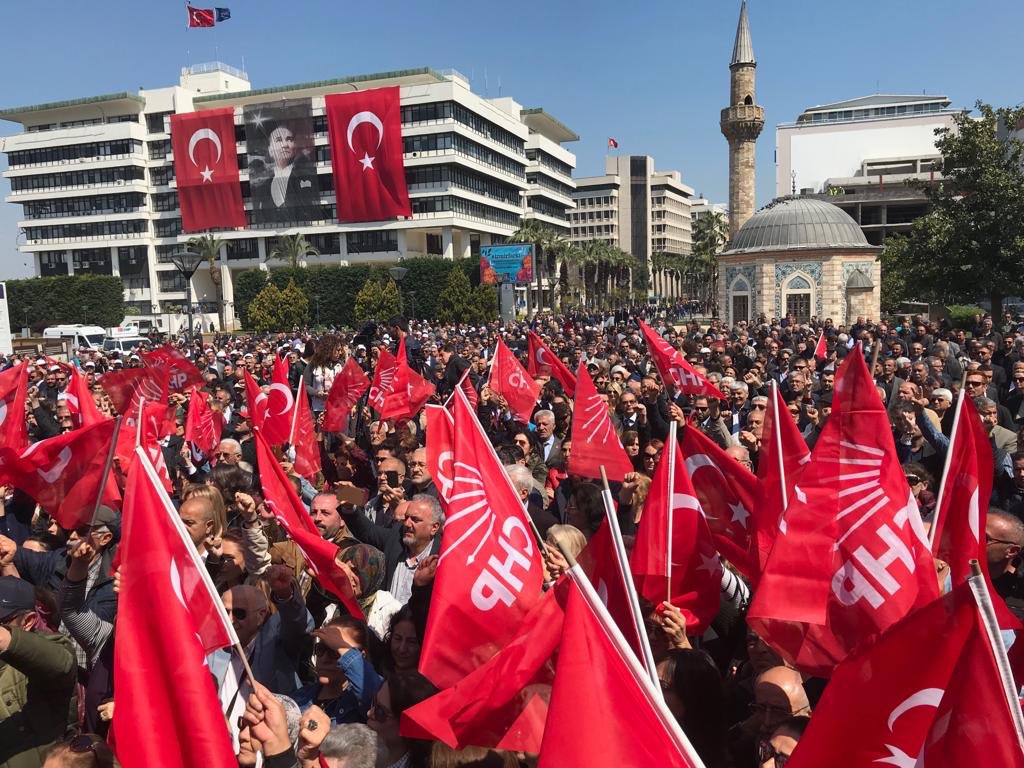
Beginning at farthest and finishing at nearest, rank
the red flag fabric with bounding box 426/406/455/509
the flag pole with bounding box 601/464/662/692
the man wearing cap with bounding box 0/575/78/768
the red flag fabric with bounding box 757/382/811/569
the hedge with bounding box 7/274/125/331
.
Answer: the hedge with bounding box 7/274/125/331, the red flag fabric with bounding box 426/406/455/509, the red flag fabric with bounding box 757/382/811/569, the man wearing cap with bounding box 0/575/78/768, the flag pole with bounding box 601/464/662/692

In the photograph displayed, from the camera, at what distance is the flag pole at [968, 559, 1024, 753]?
2012 mm

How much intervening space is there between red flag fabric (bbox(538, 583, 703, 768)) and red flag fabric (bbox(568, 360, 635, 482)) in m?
4.10

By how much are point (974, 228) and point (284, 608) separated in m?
24.0

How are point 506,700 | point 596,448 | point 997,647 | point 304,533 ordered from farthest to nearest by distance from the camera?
point 596,448 → point 304,533 → point 506,700 → point 997,647

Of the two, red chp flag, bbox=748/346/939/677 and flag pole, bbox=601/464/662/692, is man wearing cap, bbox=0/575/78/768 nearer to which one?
flag pole, bbox=601/464/662/692

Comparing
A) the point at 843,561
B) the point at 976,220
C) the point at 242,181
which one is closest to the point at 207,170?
the point at 242,181

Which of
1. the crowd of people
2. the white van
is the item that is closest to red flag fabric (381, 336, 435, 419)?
the crowd of people

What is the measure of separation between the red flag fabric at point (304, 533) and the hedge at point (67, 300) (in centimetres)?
7278

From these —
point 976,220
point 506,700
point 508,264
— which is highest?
point 508,264

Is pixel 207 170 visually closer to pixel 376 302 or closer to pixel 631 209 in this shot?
pixel 376 302

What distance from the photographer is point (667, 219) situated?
142250mm

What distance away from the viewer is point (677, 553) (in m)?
4.39

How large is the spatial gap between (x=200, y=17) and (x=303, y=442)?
81.7 m

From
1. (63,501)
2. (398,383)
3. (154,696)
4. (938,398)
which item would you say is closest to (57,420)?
(398,383)
